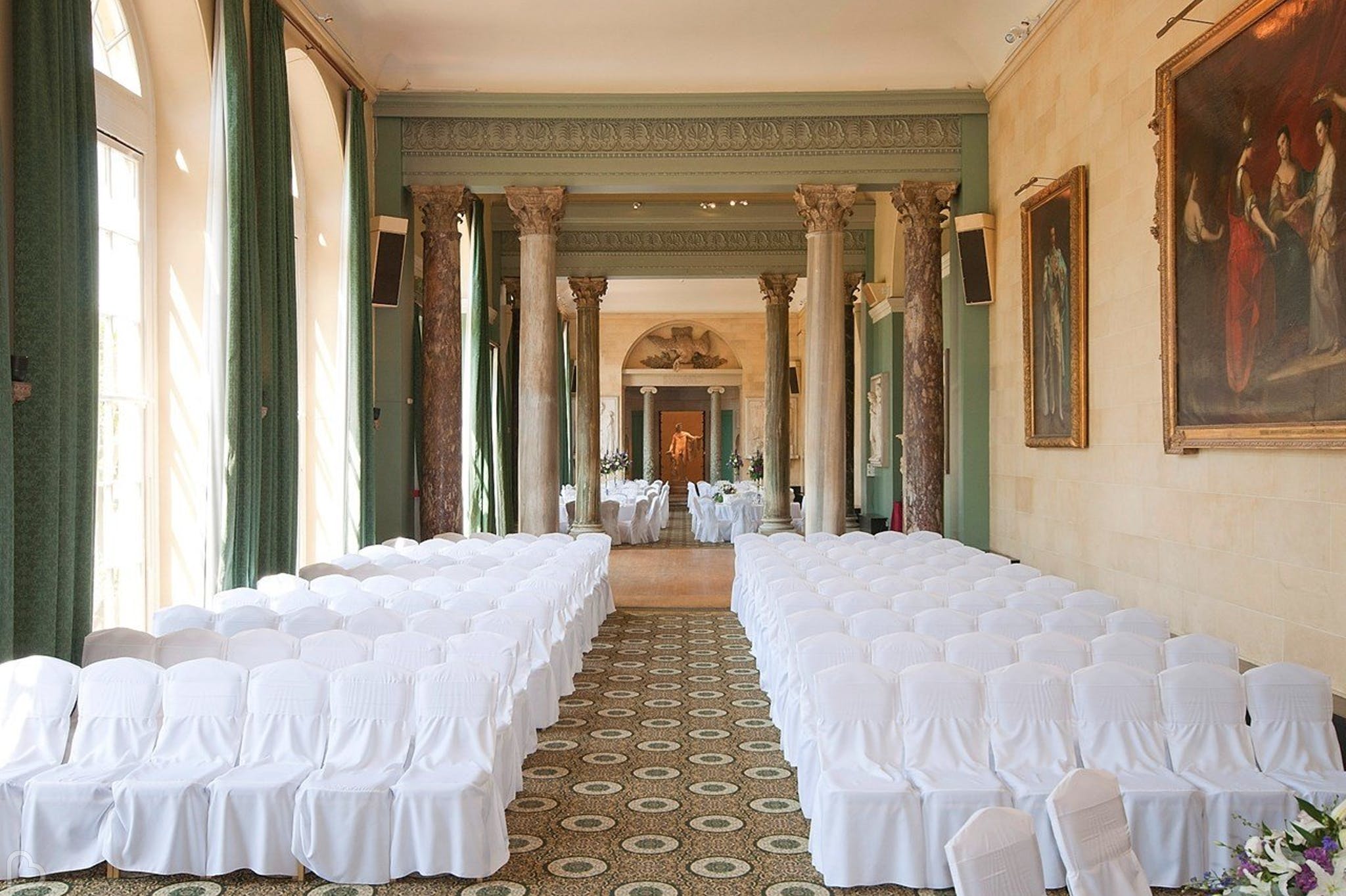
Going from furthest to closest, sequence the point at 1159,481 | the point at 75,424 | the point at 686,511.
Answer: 1. the point at 686,511
2. the point at 1159,481
3. the point at 75,424

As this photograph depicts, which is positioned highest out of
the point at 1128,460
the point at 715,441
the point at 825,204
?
the point at 825,204

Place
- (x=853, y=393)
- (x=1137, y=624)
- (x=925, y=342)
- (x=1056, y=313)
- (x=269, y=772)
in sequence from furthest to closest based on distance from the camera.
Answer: (x=853, y=393), (x=925, y=342), (x=1056, y=313), (x=1137, y=624), (x=269, y=772)

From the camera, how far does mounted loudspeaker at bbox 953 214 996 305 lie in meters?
13.9

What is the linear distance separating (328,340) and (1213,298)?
9.32m

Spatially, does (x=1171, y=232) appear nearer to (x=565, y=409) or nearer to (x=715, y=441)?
(x=565, y=409)

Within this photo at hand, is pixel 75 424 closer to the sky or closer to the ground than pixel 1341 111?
closer to the ground

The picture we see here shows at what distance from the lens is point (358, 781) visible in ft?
16.2

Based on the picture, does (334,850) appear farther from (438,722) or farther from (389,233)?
(389,233)

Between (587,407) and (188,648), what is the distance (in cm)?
1599

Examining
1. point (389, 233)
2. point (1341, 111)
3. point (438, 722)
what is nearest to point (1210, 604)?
point (1341, 111)

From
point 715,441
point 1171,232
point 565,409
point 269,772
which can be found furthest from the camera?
point 715,441

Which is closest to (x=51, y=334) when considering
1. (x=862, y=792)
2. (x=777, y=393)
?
(x=862, y=792)

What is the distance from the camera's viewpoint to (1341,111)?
249 inches

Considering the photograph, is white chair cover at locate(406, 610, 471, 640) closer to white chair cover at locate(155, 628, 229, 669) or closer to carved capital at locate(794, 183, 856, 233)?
white chair cover at locate(155, 628, 229, 669)
